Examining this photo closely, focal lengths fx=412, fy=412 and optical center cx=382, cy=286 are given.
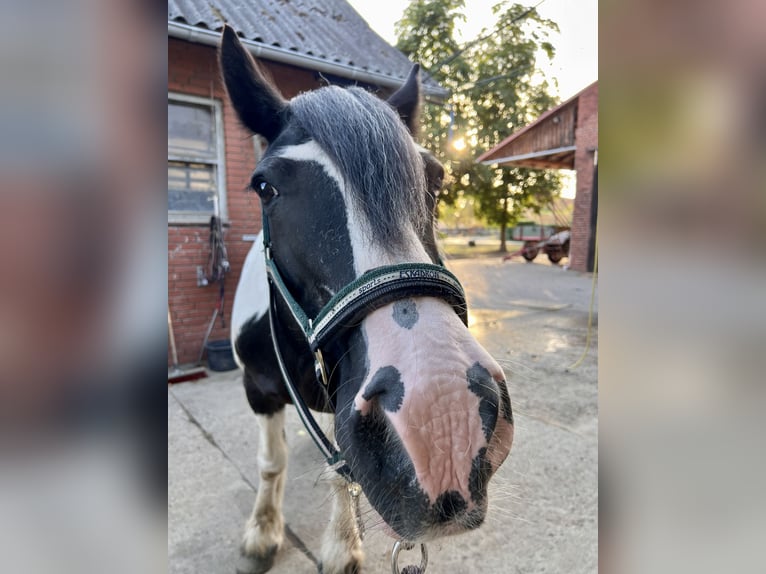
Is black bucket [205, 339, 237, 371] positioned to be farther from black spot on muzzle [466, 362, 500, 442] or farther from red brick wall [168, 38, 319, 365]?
black spot on muzzle [466, 362, 500, 442]

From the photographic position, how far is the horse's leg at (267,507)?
2.04 metres

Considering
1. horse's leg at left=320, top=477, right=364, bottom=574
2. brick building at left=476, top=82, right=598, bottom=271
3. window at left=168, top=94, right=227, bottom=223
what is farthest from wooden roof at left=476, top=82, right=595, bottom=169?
horse's leg at left=320, top=477, right=364, bottom=574

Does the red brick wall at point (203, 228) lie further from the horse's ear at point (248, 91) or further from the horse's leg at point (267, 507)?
the horse's ear at point (248, 91)

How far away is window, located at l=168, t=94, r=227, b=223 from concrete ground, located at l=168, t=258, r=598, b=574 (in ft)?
6.62

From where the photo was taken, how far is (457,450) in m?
0.84

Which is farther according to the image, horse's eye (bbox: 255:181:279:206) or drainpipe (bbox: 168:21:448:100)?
drainpipe (bbox: 168:21:448:100)

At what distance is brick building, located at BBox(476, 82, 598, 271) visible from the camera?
29.8ft

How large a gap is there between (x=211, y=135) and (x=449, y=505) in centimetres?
524

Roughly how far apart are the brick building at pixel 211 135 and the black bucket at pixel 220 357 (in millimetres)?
327

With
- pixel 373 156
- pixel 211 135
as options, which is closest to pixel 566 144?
pixel 211 135

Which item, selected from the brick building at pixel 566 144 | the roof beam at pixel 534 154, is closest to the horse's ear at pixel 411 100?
the brick building at pixel 566 144

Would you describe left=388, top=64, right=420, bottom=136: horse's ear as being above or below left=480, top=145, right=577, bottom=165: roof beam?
below
